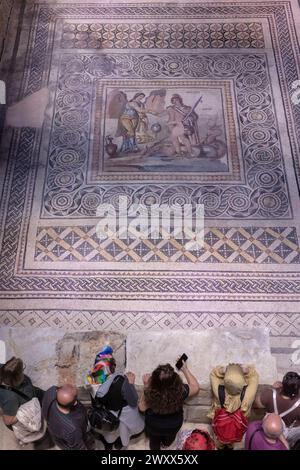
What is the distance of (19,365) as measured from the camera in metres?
2.68

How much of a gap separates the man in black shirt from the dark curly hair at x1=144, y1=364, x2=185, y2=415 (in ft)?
0.98

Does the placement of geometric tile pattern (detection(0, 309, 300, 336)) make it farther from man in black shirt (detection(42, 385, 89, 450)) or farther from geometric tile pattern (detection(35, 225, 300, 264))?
man in black shirt (detection(42, 385, 89, 450))

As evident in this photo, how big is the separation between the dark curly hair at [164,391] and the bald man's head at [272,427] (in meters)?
0.36

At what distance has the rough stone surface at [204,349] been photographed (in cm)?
309

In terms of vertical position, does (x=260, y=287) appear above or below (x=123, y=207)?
below

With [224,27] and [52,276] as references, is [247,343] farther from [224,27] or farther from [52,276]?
[224,27]

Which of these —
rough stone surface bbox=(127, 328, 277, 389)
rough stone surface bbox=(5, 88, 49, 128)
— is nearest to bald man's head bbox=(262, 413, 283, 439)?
rough stone surface bbox=(127, 328, 277, 389)

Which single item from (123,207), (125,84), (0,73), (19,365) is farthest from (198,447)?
(0,73)

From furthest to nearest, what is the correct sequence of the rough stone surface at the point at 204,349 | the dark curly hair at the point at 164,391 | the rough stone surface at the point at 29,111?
the rough stone surface at the point at 29,111 → the rough stone surface at the point at 204,349 → the dark curly hair at the point at 164,391

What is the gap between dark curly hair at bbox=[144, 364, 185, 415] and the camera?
99.4 inches

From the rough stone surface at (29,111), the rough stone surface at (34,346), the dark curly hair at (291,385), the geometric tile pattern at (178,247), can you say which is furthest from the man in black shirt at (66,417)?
the rough stone surface at (29,111)

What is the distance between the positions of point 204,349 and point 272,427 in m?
0.82

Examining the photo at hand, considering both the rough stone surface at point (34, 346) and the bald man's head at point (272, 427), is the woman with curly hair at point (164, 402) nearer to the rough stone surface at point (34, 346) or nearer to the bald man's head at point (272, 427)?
the bald man's head at point (272, 427)
